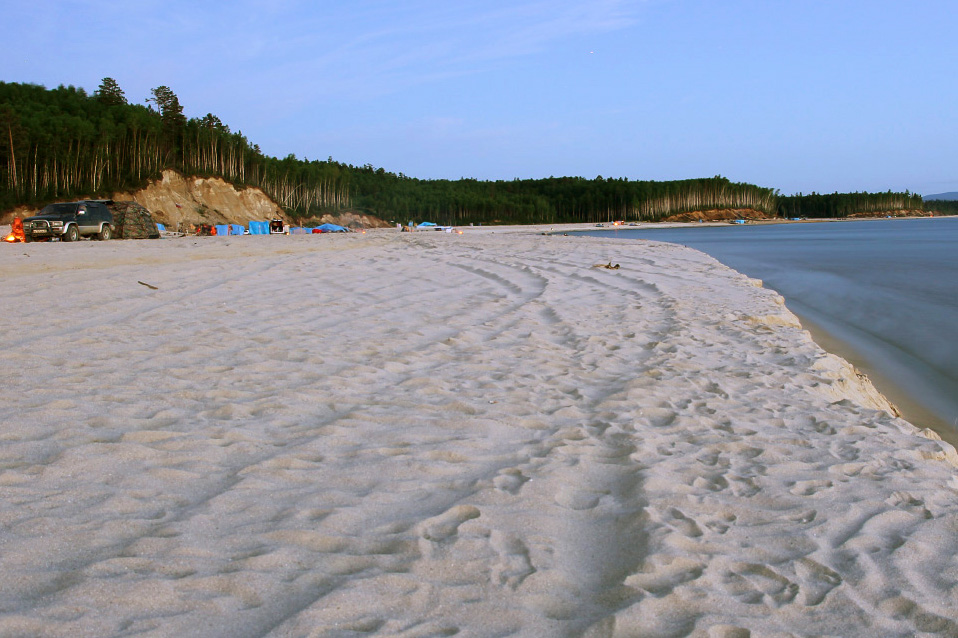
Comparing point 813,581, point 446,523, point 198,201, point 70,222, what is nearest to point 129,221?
point 70,222

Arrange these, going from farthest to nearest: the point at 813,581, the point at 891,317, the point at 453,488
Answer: the point at 891,317
the point at 453,488
the point at 813,581

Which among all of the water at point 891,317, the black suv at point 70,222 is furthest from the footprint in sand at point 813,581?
the black suv at point 70,222

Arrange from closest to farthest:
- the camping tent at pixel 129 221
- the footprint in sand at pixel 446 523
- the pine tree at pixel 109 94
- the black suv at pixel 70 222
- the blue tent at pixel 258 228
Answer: the footprint in sand at pixel 446 523
the black suv at pixel 70 222
the camping tent at pixel 129 221
the blue tent at pixel 258 228
the pine tree at pixel 109 94

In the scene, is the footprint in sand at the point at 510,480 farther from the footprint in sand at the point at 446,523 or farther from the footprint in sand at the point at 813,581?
the footprint in sand at the point at 813,581

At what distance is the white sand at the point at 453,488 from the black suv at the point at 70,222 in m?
17.4

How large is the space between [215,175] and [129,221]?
39.4 m

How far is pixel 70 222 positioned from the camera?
22078 millimetres

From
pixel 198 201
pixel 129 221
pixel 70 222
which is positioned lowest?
pixel 70 222

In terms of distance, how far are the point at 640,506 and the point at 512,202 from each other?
438 feet

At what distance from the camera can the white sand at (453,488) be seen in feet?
7.47

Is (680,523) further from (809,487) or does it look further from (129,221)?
(129,221)

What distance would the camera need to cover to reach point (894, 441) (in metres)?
4.25

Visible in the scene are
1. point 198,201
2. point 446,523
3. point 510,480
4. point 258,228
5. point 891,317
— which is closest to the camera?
point 446,523

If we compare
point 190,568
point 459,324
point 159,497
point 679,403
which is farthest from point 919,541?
point 459,324
